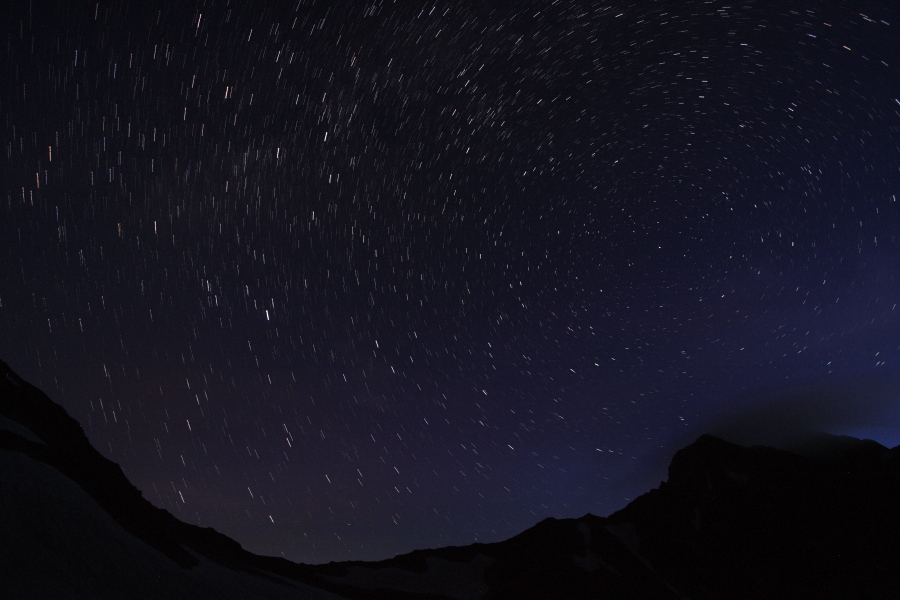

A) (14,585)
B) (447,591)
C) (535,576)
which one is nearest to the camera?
(14,585)

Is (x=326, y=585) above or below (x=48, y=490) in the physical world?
below

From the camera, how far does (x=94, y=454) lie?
140ft

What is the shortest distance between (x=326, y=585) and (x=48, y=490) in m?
27.0

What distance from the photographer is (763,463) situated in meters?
75.6

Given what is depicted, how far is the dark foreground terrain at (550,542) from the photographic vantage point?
2344 cm

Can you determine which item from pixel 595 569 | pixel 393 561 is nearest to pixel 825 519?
pixel 595 569

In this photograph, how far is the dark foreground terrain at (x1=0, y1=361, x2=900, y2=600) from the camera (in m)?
23.4

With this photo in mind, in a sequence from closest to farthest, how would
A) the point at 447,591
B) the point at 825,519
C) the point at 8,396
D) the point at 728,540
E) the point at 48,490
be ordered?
the point at 48,490 → the point at 8,396 → the point at 447,591 → the point at 825,519 → the point at 728,540

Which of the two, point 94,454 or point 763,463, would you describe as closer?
point 94,454

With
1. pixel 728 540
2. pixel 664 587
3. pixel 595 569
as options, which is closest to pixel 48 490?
pixel 595 569

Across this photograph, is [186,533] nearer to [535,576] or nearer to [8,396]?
[8,396]

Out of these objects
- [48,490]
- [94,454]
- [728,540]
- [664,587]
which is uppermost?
[94,454]

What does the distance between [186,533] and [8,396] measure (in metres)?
18.2

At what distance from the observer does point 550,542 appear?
215ft
